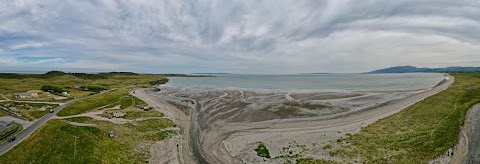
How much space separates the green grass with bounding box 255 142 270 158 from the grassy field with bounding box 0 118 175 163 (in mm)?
15989

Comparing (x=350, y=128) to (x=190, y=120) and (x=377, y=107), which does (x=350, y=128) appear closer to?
(x=377, y=107)

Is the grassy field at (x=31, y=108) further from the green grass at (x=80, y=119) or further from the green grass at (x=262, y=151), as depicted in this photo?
the green grass at (x=262, y=151)

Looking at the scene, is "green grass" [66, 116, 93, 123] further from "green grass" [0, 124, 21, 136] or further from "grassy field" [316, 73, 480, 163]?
"grassy field" [316, 73, 480, 163]

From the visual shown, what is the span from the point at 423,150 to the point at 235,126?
30.7 metres

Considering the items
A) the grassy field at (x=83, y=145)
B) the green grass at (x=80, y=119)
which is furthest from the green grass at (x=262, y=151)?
the green grass at (x=80, y=119)

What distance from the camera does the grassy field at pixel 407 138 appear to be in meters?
29.9

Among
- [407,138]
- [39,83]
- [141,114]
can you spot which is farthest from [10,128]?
[39,83]

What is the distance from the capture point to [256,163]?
31484mm

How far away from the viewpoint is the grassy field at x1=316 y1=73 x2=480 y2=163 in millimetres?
29938

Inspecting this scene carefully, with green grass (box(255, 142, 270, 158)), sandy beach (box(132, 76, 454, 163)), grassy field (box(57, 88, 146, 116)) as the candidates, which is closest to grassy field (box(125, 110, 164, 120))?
sandy beach (box(132, 76, 454, 163))

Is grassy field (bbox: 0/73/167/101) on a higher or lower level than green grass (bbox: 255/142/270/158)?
higher

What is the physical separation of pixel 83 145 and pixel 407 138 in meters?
46.8

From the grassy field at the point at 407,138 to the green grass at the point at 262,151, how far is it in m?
9.05

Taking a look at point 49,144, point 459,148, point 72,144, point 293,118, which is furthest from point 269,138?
point 49,144
